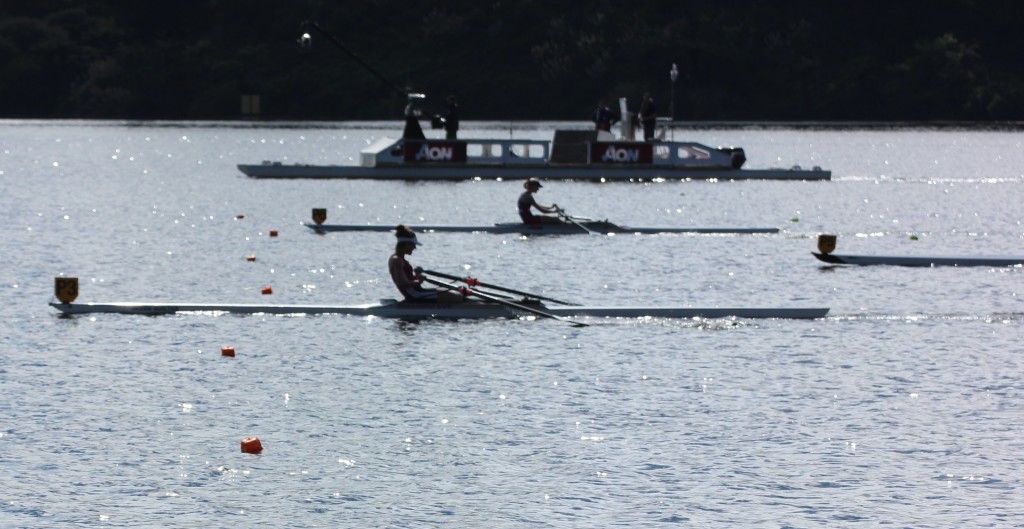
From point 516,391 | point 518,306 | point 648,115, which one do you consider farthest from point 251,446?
point 648,115

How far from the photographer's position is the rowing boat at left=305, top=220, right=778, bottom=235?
4800 centimetres

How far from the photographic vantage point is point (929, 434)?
2272 cm

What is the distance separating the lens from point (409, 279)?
31.7 m

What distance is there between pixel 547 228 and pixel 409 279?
16521 mm

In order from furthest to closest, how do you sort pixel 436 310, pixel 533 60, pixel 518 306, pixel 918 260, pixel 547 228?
pixel 533 60 → pixel 547 228 → pixel 918 260 → pixel 518 306 → pixel 436 310

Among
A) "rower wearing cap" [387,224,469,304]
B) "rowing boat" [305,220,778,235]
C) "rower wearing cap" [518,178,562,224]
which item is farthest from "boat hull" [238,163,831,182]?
"rower wearing cap" [387,224,469,304]

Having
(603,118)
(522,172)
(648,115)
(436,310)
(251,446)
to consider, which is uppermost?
(648,115)

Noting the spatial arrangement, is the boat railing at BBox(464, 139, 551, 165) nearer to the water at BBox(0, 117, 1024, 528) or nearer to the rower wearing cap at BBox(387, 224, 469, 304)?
the water at BBox(0, 117, 1024, 528)

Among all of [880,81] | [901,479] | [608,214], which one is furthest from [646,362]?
[880,81]

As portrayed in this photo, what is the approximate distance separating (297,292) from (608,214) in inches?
973

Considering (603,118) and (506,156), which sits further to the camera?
(603,118)

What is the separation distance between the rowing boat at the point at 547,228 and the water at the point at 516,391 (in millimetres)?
415

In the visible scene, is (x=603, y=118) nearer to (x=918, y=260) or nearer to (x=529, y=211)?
(x=529, y=211)

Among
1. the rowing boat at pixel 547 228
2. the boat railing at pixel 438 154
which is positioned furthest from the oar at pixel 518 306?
the boat railing at pixel 438 154
